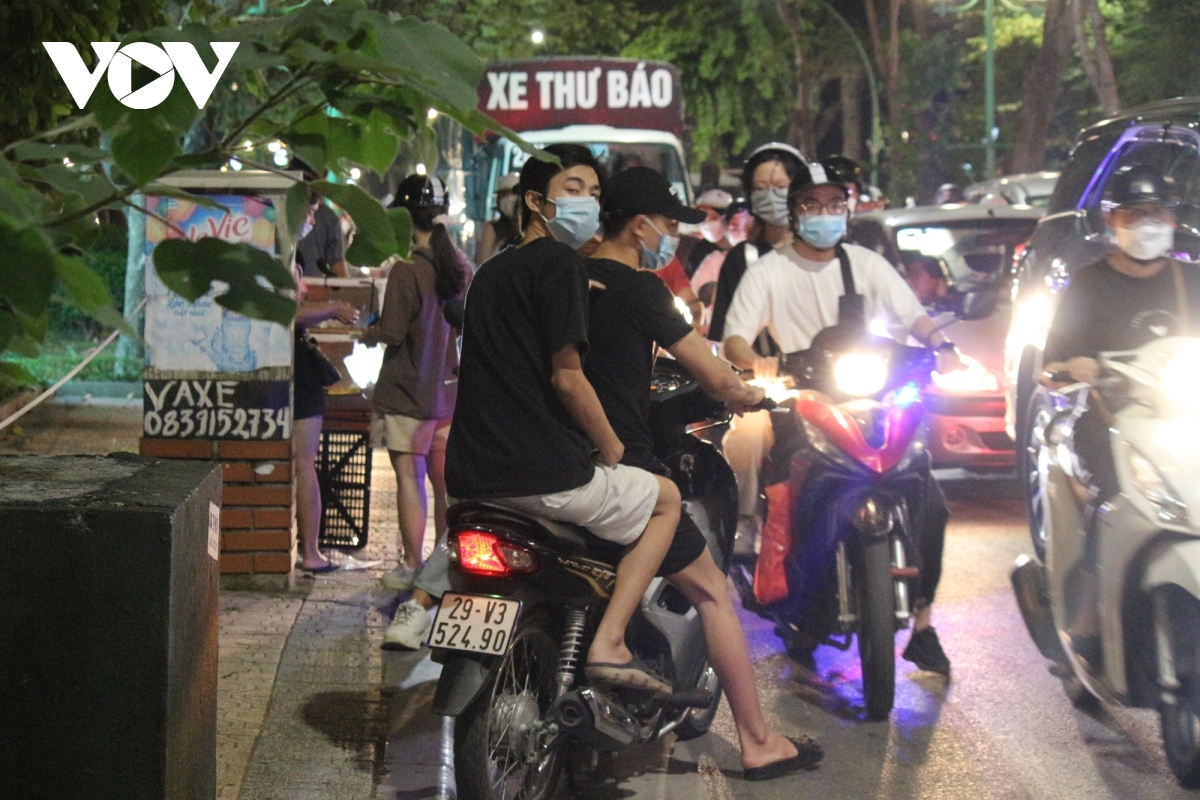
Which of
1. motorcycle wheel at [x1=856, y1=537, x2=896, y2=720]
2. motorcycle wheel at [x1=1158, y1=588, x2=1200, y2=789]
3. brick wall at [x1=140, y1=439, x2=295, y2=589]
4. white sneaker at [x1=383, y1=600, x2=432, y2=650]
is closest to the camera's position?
motorcycle wheel at [x1=1158, y1=588, x2=1200, y2=789]

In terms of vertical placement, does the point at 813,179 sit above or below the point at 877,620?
above

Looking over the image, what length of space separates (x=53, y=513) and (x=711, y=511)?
2.83m

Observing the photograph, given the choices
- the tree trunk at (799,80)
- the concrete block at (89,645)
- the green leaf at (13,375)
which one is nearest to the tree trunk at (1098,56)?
the tree trunk at (799,80)

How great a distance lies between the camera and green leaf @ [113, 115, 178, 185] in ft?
6.57

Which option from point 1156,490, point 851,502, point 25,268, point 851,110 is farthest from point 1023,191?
point 851,110

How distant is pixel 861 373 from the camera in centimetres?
579

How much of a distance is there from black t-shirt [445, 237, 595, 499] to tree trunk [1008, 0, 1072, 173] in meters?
21.2

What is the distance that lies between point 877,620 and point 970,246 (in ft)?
23.5

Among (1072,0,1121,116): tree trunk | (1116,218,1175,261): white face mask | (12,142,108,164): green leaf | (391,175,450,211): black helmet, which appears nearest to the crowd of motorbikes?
(1116,218,1175,261): white face mask

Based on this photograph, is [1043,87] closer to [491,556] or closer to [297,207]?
[491,556]

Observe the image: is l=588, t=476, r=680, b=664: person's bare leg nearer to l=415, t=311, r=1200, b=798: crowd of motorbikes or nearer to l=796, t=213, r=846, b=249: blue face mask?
l=415, t=311, r=1200, b=798: crowd of motorbikes

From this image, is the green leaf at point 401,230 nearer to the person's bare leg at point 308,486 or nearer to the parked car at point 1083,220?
the parked car at point 1083,220

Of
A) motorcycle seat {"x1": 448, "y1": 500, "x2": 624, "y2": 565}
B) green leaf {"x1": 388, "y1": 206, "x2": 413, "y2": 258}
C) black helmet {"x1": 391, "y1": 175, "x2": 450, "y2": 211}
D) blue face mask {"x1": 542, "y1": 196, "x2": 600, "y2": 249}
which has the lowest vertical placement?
motorcycle seat {"x1": 448, "y1": 500, "x2": 624, "y2": 565}

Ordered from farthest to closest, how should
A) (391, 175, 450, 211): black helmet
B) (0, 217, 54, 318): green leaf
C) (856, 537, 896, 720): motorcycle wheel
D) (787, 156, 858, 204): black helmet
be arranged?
(391, 175, 450, 211): black helmet, (787, 156, 858, 204): black helmet, (856, 537, 896, 720): motorcycle wheel, (0, 217, 54, 318): green leaf
